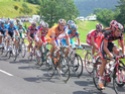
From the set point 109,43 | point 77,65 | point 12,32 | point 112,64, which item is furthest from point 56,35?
point 12,32

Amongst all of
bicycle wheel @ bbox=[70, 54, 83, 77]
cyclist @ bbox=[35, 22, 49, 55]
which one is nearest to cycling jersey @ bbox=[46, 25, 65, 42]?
bicycle wheel @ bbox=[70, 54, 83, 77]

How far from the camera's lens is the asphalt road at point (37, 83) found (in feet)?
32.4

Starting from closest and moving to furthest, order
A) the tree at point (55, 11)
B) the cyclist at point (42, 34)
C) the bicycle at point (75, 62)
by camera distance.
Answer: the bicycle at point (75, 62)
the cyclist at point (42, 34)
the tree at point (55, 11)

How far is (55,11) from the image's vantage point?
5428 inches

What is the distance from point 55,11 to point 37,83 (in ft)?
419

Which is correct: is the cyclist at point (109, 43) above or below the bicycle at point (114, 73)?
above

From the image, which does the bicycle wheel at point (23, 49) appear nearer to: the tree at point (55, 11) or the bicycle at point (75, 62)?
the bicycle at point (75, 62)

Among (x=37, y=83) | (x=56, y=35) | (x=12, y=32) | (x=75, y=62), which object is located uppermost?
(x=12, y=32)

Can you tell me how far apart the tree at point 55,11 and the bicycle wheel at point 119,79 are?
12329 cm

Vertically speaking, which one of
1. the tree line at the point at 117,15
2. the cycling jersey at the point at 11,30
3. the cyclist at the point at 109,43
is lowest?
the cyclist at the point at 109,43

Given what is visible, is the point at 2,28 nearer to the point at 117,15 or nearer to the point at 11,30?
the point at 11,30

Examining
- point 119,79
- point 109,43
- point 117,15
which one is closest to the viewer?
point 119,79

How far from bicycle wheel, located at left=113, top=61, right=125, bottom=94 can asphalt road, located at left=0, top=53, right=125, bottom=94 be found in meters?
0.25

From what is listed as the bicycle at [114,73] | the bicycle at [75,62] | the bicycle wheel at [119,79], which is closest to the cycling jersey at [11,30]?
the bicycle at [75,62]
